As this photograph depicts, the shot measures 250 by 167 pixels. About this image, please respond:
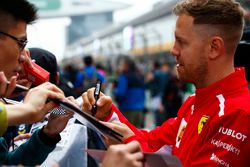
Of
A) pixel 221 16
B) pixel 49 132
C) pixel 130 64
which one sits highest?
pixel 221 16

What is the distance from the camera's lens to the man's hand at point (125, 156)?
1.46 meters

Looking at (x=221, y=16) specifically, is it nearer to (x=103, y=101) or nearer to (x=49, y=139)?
(x=103, y=101)

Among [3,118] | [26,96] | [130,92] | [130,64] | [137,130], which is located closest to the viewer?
[3,118]

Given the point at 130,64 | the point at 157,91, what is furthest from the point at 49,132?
the point at 157,91

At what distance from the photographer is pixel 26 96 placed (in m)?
1.51

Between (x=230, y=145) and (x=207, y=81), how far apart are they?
34 cm

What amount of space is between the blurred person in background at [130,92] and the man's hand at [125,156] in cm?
744

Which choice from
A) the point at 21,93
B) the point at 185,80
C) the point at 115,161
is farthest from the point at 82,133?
the point at 115,161

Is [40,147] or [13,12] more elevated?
[13,12]

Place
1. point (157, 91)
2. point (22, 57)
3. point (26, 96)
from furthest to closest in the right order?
point (157, 91), point (22, 57), point (26, 96)

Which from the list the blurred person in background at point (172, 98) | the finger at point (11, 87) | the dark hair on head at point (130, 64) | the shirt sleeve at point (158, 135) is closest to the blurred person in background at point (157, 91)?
the blurred person in background at point (172, 98)

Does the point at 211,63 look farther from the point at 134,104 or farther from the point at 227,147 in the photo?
the point at 134,104

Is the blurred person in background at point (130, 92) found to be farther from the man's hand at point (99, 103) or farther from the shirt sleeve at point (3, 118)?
the shirt sleeve at point (3, 118)

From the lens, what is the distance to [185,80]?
2.22m
